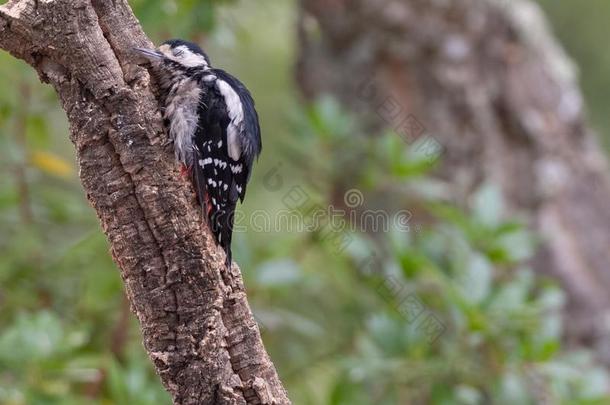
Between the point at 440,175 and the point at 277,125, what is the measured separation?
1.31m

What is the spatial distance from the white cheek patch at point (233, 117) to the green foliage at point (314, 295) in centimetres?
81

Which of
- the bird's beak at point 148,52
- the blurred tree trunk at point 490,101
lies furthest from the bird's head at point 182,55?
the blurred tree trunk at point 490,101

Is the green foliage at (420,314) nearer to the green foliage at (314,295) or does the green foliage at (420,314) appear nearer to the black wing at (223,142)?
the green foliage at (314,295)

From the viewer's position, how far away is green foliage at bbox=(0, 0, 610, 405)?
3.79 meters

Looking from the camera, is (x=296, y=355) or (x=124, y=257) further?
(x=296, y=355)

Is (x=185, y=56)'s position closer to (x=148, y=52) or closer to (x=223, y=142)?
(x=223, y=142)

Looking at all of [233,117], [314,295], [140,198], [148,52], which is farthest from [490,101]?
[140,198]

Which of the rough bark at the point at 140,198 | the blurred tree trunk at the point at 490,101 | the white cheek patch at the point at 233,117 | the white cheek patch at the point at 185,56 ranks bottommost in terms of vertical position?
the rough bark at the point at 140,198

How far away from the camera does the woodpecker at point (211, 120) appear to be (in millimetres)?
2756

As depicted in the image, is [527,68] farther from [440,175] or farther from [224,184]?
[224,184]

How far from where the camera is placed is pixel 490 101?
18.1 feet

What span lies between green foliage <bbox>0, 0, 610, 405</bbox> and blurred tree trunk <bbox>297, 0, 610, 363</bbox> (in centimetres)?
72

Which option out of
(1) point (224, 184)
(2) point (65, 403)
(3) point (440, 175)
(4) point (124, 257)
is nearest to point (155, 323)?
(4) point (124, 257)

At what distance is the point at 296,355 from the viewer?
14.8ft
